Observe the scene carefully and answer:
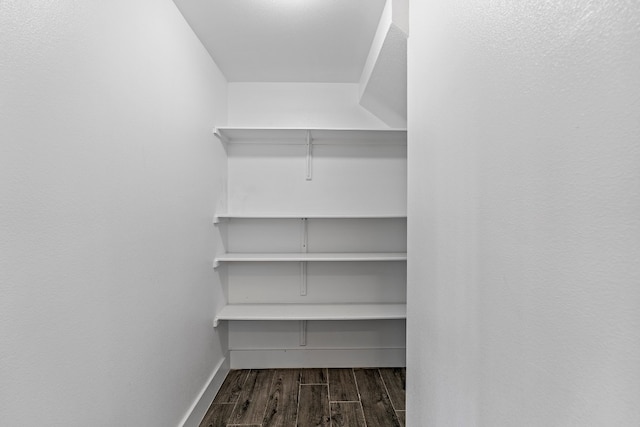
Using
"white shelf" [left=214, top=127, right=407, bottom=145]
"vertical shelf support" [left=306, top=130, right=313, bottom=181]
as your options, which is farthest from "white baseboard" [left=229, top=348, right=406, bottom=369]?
"white shelf" [left=214, top=127, right=407, bottom=145]

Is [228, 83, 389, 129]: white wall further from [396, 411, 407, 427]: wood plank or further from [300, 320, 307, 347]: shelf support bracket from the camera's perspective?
[396, 411, 407, 427]: wood plank

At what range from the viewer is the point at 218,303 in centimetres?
271

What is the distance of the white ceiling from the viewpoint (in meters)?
1.91

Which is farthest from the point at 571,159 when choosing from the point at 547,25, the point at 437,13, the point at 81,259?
the point at 81,259

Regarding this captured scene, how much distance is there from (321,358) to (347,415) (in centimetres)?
74

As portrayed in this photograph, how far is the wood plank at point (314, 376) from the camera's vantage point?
2729 millimetres

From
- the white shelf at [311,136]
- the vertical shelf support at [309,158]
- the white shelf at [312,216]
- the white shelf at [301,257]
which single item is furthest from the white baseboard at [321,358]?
the white shelf at [311,136]

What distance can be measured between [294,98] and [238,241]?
1.27 m

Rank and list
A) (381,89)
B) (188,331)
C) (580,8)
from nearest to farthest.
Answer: (580,8), (188,331), (381,89)

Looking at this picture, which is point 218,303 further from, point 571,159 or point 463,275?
point 571,159

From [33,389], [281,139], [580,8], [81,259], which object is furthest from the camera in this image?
[281,139]

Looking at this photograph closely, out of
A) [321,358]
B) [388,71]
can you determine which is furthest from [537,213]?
[321,358]

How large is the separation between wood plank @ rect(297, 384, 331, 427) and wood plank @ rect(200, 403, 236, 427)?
45cm

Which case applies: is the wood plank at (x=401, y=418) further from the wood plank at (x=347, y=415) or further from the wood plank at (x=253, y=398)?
the wood plank at (x=253, y=398)
